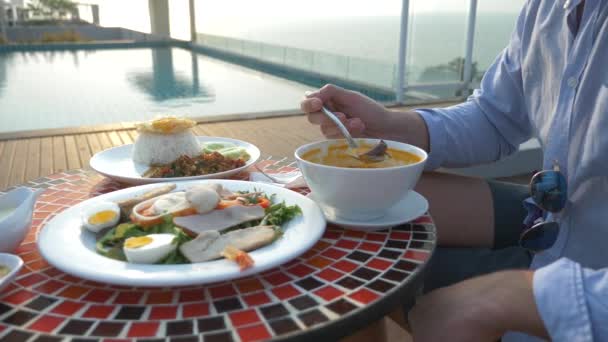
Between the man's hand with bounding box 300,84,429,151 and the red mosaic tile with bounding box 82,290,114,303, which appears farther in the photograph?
the man's hand with bounding box 300,84,429,151

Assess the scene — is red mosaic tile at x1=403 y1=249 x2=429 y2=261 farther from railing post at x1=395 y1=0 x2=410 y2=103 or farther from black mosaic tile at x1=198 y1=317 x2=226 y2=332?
railing post at x1=395 y1=0 x2=410 y2=103

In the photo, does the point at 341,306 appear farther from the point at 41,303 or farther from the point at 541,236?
the point at 541,236

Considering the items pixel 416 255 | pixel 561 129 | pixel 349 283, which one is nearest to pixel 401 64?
pixel 561 129

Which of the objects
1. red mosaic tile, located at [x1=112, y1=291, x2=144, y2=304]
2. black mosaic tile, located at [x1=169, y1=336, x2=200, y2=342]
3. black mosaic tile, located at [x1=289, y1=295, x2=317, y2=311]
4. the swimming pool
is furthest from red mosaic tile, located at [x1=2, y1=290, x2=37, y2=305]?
the swimming pool

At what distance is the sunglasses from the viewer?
987 millimetres

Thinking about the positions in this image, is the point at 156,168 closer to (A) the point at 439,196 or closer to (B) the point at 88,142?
(A) the point at 439,196

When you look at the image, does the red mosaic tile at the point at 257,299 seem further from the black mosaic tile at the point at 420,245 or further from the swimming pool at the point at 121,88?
the swimming pool at the point at 121,88

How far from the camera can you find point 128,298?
59 cm

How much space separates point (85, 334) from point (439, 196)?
92 centimetres

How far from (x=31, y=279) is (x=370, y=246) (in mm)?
493

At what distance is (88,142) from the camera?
320 centimetres

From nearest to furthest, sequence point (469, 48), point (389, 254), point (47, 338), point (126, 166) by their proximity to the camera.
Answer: point (47, 338) → point (389, 254) → point (126, 166) → point (469, 48)

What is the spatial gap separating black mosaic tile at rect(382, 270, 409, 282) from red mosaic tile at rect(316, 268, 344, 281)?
62 millimetres

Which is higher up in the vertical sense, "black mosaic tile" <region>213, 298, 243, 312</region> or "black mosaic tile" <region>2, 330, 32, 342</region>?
"black mosaic tile" <region>2, 330, 32, 342</region>
